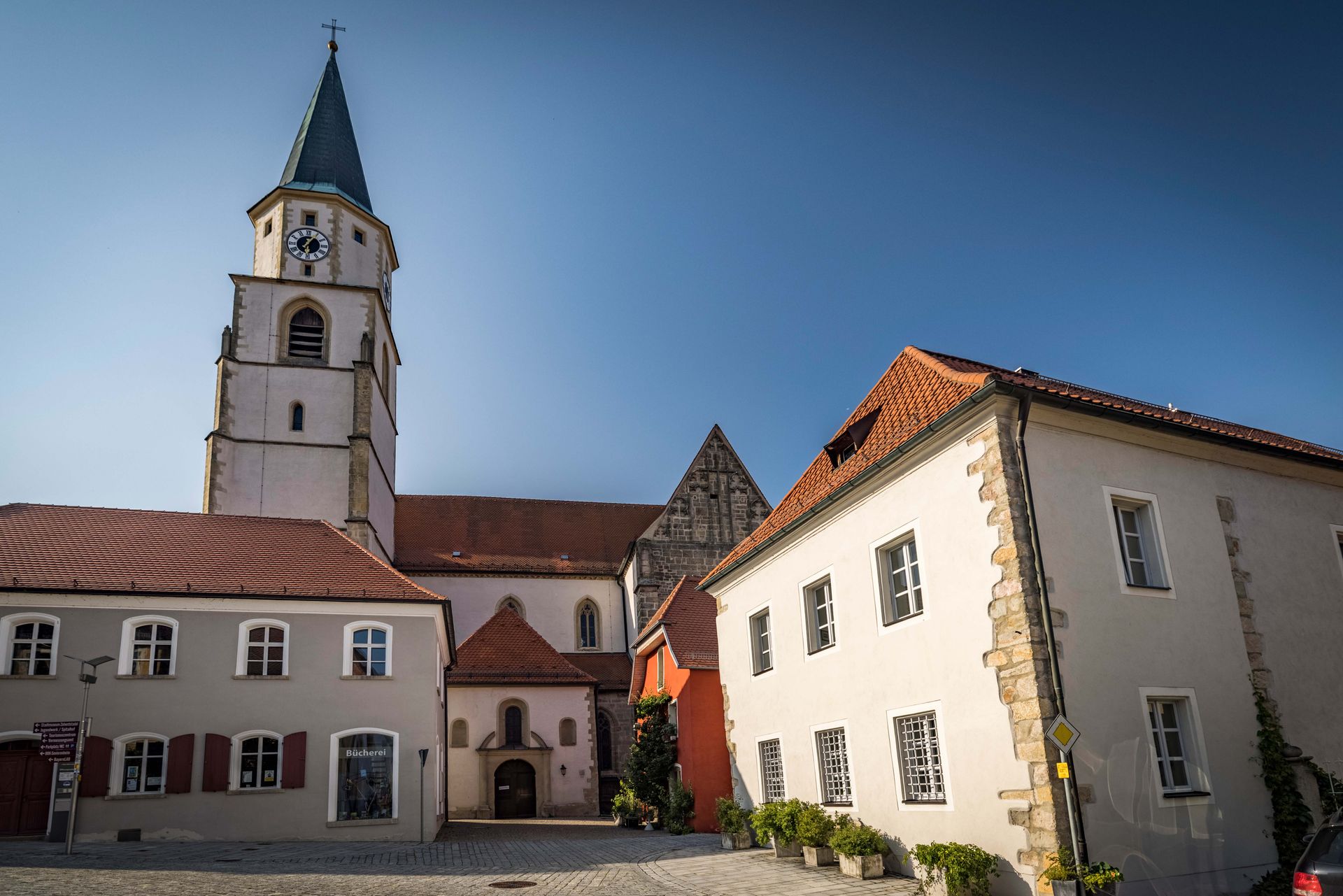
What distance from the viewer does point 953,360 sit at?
16.5 metres

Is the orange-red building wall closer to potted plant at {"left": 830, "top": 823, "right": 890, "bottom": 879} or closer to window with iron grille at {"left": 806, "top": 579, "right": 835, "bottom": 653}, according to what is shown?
window with iron grille at {"left": 806, "top": 579, "right": 835, "bottom": 653}

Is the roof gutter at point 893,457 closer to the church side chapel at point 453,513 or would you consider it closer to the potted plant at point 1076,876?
the potted plant at point 1076,876

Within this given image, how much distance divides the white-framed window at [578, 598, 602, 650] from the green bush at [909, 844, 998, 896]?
1155 inches

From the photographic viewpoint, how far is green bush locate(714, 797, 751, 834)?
17891 millimetres

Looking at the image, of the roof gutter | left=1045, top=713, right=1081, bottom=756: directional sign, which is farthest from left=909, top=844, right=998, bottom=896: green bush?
the roof gutter

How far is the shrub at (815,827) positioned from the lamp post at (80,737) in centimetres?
1196

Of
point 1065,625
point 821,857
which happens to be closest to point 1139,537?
point 1065,625

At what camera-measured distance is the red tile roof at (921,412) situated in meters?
13.4

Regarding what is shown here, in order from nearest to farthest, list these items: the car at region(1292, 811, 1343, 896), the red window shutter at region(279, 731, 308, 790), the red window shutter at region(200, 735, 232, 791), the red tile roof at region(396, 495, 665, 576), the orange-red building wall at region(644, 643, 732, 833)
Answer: the car at region(1292, 811, 1343, 896)
the red window shutter at region(200, 735, 232, 791)
the red window shutter at region(279, 731, 308, 790)
the orange-red building wall at region(644, 643, 732, 833)
the red tile roof at region(396, 495, 665, 576)

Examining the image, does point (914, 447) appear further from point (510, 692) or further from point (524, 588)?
point (524, 588)

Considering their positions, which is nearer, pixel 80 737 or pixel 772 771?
pixel 80 737

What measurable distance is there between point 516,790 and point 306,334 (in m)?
18.4

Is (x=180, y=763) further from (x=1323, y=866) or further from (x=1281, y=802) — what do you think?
(x=1323, y=866)

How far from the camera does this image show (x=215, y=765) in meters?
20.7
